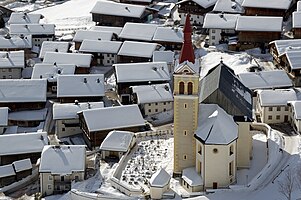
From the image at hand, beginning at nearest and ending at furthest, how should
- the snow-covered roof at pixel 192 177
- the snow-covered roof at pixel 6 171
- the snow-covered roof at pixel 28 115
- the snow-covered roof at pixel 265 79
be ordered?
A: the snow-covered roof at pixel 192 177
the snow-covered roof at pixel 6 171
the snow-covered roof at pixel 265 79
the snow-covered roof at pixel 28 115


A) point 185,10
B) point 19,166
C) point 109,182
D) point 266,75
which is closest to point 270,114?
point 266,75

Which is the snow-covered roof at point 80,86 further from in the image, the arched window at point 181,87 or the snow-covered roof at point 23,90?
the arched window at point 181,87

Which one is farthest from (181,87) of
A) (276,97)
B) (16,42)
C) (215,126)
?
(16,42)

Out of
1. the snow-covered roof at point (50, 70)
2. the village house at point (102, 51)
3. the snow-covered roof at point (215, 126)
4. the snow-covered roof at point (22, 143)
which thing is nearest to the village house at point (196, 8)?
the village house at point (102, 51)

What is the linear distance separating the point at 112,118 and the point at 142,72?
13875 millimetres

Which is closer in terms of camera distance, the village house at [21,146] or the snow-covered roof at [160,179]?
the snow-covered roof at [160,179]

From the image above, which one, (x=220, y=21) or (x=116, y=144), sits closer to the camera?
(x=116, y=144)

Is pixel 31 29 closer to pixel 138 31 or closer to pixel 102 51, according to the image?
pixel 102 51

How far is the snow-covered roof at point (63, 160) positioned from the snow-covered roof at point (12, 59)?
3019 cm

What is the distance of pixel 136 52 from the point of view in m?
92.4

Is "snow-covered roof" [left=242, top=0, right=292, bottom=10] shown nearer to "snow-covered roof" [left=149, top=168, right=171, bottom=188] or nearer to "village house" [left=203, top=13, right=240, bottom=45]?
"village house" [left=203, top=13, right=240, bottom=45]

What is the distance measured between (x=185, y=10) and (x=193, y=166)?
183ft

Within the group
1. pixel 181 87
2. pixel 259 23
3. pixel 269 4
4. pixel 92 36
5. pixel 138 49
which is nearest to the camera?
pixel 181 87

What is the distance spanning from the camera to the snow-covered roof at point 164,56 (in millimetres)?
88125
